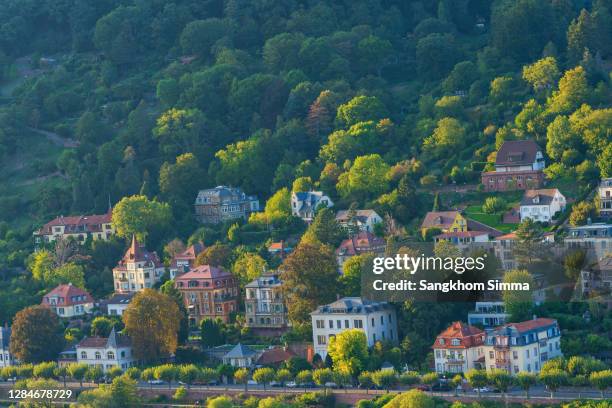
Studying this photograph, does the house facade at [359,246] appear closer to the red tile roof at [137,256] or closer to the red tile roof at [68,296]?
the red tile roof at [137,256]

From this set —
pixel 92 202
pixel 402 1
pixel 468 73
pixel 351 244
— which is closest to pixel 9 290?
pixel 92 202

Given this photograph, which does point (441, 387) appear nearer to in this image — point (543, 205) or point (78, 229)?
point (543, 205)

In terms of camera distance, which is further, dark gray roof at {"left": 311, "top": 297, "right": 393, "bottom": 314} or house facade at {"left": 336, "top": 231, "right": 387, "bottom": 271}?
house facade at {"left": 336, "top": 231, "right": 387, "bottom": 271}

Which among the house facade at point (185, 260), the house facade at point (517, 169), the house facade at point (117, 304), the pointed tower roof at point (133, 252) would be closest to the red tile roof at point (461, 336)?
the house facade at point (517, 169)

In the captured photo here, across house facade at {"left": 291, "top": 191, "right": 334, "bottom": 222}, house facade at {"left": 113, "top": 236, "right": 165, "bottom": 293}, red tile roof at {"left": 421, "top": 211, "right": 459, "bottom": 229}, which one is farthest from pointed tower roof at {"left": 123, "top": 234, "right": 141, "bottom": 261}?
red tile roof at {"left": 421, "top": 211, "right": 459, "bottom": 229}

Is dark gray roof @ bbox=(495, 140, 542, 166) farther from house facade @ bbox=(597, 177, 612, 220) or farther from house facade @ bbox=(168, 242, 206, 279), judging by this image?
house facade @ bbox=(168, 242, 206, 279)

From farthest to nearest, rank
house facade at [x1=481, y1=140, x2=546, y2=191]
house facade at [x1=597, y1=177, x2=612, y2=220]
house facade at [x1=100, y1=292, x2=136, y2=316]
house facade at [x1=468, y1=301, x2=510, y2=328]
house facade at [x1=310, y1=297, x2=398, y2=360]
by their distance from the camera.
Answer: house facade at [x1=481, y1=140, x2=546, y2=191], house facade at [x1=100, y1=292, x2=136, y2=316], house facade at [x1=597, y1=177, x2=612, y2=220], house facade at [x1=310, y1=297, x2=398, y2=360], house facade at [x1=468, y1=301, x2=510, y2=328]
